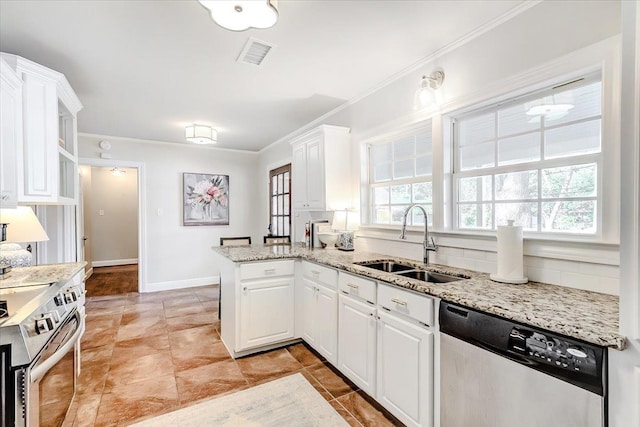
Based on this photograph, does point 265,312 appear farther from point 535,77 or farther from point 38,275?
point 535,77

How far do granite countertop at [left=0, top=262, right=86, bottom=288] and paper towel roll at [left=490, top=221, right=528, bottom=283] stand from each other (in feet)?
8.48

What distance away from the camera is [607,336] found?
3.18 ft

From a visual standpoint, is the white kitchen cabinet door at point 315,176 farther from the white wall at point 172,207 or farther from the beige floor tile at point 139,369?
the white wall at point 172,207

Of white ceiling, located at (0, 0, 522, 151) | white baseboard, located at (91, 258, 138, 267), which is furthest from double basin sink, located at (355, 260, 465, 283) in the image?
white baseboard, located at (91, 258, 138, 267)

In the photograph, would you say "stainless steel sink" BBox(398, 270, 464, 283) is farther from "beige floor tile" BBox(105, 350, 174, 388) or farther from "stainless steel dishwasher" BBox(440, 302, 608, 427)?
"beige floor tile" BBox(105, 350, 174, 388)

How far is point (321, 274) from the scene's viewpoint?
8.48 ft

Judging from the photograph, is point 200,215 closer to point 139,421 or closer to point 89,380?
point 89,380

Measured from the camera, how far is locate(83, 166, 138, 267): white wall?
7.01 m

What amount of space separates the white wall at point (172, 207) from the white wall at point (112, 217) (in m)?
2.52

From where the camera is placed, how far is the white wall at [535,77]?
1.46 m

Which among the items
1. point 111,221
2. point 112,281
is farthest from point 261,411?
point 111,221

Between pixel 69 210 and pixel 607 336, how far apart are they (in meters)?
4.44

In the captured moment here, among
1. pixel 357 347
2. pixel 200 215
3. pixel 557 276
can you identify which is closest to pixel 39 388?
pixel 357 347

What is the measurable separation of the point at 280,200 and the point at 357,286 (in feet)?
10.4
